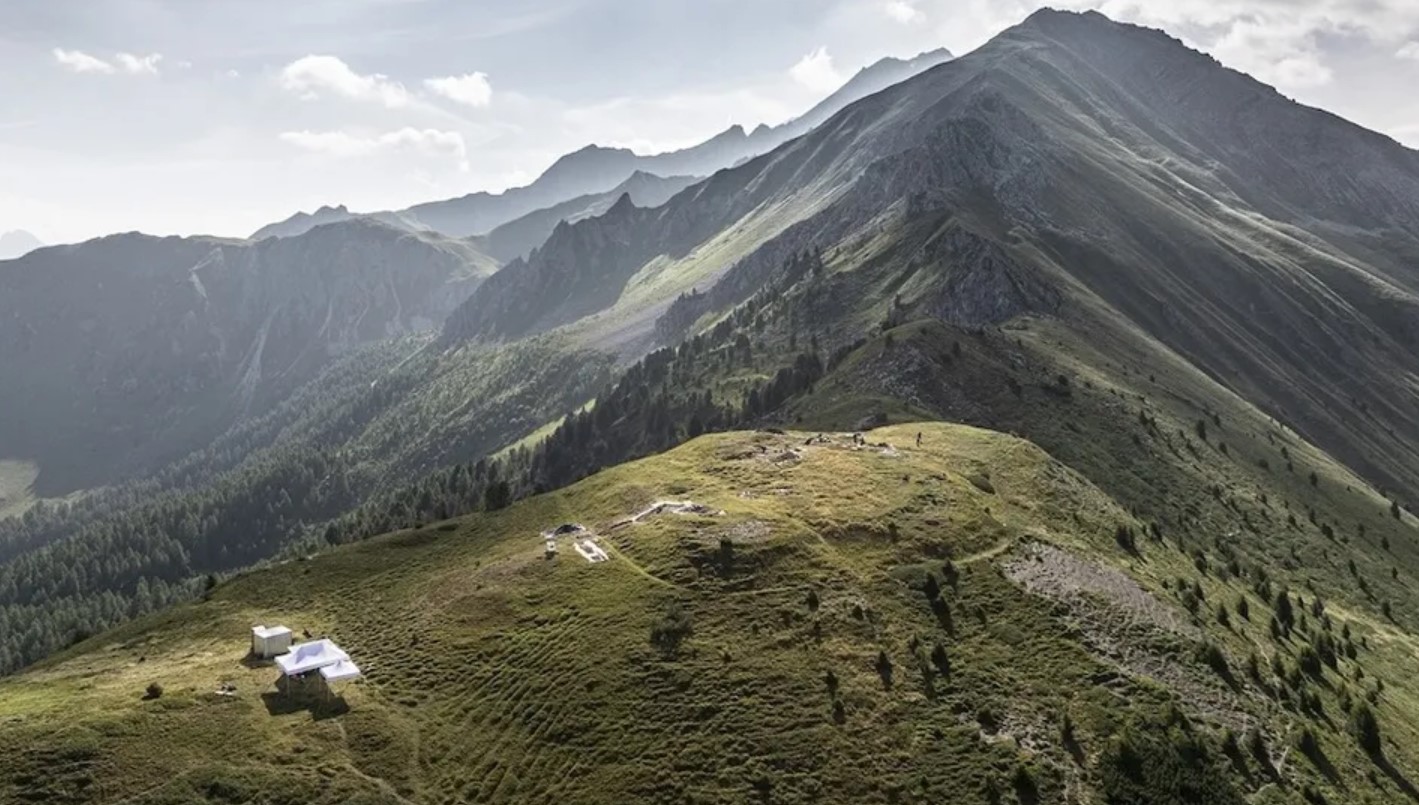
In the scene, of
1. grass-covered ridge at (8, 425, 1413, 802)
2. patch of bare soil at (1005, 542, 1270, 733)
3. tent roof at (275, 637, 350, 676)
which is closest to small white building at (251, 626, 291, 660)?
tent roof at (275, 637, 350, 676)

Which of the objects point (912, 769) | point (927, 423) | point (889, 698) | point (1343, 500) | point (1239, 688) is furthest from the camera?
point (1343, 500)

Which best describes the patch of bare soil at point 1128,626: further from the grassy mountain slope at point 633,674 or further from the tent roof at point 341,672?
the tent roof at point 341,672

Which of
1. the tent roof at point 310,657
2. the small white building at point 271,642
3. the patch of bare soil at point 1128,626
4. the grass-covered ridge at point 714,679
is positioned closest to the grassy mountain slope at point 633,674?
the grass-covered ridge at point 714,679

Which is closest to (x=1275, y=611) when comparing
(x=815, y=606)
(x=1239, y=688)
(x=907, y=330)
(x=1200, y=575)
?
(x=1200, y=575)

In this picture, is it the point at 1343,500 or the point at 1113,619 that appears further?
the point at 1343,500

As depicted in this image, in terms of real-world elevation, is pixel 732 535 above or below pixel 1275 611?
above

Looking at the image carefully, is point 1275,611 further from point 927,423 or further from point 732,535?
point 732,535

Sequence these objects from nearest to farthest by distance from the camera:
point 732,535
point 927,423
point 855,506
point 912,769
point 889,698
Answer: point 912,769 < point 889,698 < point 732,535 < point 855,506 < point 927,423

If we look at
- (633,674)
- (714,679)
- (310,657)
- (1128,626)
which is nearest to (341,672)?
(310,657)
